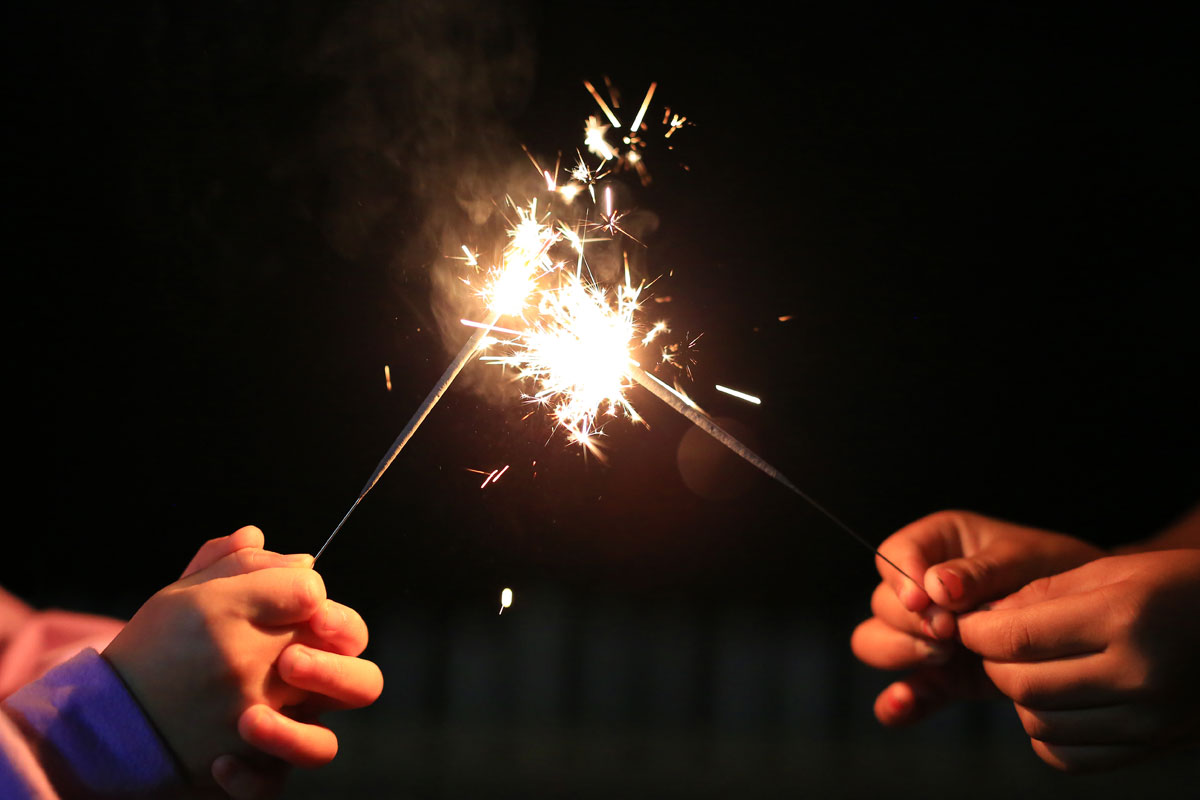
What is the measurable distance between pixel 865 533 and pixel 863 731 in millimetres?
1665

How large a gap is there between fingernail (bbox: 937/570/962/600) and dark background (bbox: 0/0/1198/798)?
18.9 inches

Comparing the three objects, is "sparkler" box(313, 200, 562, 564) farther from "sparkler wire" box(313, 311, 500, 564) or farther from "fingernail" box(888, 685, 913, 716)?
"fingernail" box(888, 685, 913, 716)

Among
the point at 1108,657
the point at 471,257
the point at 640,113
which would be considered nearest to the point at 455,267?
the point at 471,257

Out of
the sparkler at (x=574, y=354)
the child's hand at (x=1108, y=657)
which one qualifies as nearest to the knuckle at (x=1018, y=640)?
the child's hand at (x=1108, y=657)

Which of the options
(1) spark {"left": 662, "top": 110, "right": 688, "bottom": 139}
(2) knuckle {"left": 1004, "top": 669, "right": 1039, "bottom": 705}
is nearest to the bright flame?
(2) knuckle {"left": 1004, "top": 669, "right": 1039, "bottom": 705}

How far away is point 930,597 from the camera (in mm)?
694

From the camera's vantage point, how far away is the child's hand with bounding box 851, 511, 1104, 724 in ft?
2.32

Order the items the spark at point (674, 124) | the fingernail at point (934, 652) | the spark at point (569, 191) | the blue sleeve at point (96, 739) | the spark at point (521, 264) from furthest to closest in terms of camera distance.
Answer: the spark at point (674, 124), the spark at point (569, 191), the spark at point (521, 264), the fingernail at point (934, 652), the blue sleeve at point (96, 739)

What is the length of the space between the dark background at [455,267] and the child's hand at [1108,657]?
557mm

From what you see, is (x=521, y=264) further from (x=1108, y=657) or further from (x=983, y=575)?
(x=1108, y=657)

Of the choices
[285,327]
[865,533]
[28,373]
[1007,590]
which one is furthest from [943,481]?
[28,373]

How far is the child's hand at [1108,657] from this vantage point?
0.61 m

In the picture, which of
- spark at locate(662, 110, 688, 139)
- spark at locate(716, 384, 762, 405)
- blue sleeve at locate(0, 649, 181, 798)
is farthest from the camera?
spark at locate(716, 384, 762, 405)

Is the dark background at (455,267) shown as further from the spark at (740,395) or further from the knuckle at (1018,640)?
the knuckle at (1018,640)
